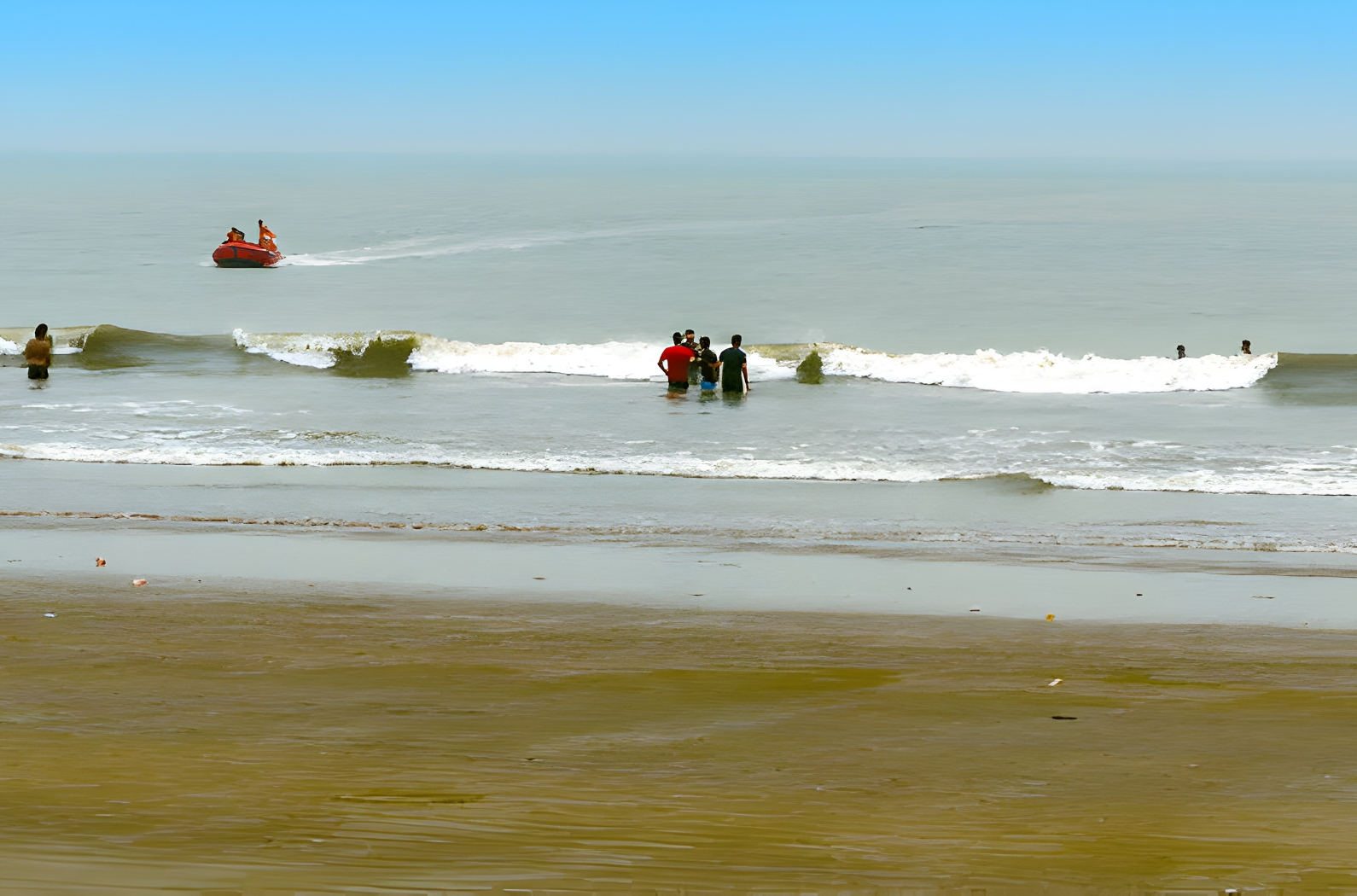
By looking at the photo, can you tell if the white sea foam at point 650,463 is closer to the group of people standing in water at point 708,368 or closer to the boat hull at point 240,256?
the group of people standing in water at point 708,368

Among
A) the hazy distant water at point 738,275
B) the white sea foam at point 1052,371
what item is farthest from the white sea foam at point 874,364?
the hazy distant water at point 738,275

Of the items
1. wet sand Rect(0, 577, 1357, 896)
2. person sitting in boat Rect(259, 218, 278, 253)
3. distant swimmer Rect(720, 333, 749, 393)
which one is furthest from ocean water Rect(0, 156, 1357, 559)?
wet sand Rect(0, 577, 1357, 896)

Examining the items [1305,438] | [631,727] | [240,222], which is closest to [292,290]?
[1305,438]

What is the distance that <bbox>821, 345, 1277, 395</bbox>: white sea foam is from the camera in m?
26.2

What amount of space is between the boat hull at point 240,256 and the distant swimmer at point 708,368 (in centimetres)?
4118

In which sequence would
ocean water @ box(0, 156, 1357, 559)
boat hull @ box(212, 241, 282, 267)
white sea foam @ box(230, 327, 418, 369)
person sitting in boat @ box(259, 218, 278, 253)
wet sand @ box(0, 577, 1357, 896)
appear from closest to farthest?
wet sand @ box(0, 577, 1357, 896)
ocean water @ box(0, 156, 1357, 559)
white sea foam @ box(230, 327, 418, 369)
boat hull @ box(212, 241, 282, 267)
person sitting in boat @ box(259, 218, 278, 253)

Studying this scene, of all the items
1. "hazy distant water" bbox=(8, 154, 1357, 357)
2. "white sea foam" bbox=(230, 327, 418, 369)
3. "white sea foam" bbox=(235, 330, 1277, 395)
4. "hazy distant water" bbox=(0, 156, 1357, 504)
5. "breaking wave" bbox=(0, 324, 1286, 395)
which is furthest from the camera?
"hazy distant water" bbox=(8, 154, 1357, 357)

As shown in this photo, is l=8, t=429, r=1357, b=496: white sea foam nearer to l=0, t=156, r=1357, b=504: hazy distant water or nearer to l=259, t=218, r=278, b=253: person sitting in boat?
l=0, t=156, r=1357, b=504: hazy distant water

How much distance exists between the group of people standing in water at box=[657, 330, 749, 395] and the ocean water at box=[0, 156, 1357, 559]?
0.31 meters

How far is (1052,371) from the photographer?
1085 inches

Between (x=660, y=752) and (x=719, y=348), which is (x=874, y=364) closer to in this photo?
(x=719, y=348)

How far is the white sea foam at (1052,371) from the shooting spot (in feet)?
86.1

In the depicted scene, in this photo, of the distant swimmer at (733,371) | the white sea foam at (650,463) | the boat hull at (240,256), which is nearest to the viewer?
the white sea foam at (650,463)

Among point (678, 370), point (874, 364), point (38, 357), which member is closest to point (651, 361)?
point (874, 364)
